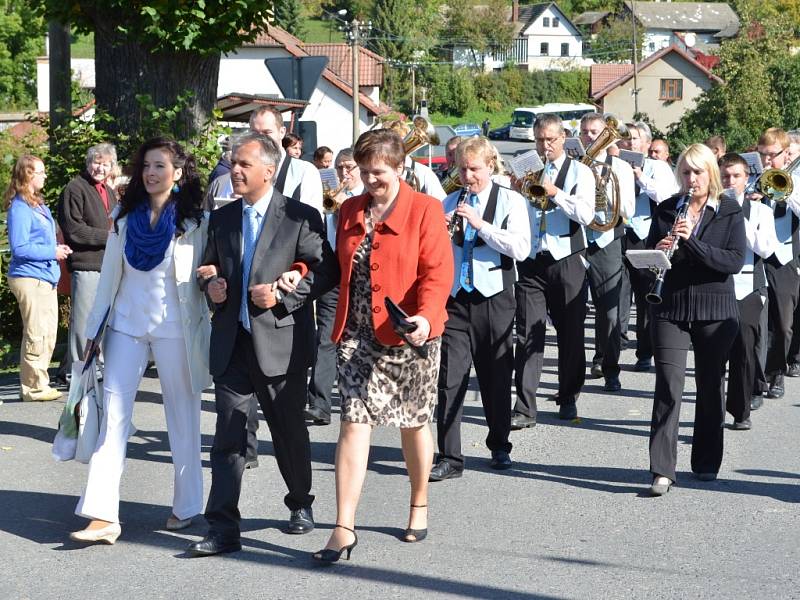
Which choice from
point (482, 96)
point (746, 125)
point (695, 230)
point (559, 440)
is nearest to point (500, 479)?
point (559, 440)

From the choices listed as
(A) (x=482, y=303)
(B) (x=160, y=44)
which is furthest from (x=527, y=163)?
(B) (x=160, y=44)

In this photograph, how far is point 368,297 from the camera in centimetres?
613

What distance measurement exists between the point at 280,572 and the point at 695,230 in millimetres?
3117

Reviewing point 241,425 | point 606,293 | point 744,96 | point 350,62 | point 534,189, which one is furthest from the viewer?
point 350,62

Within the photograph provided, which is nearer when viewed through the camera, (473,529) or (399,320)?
(399,320)

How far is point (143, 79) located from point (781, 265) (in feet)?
19.7

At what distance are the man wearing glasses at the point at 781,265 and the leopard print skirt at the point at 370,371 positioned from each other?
4676 millimetres

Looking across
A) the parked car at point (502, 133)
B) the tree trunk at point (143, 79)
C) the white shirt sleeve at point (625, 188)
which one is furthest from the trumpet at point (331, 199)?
the parked car at point (502, 133)

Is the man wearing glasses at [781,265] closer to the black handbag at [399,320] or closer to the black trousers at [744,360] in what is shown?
the black trousers at [744,360]

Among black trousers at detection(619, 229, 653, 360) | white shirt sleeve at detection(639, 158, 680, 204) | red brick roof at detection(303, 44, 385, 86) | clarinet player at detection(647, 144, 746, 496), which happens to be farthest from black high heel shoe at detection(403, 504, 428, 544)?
red brick roof at detection(303, 44, 385, 86)

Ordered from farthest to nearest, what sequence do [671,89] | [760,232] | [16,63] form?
[671,89]
[16,63]
[760,232]

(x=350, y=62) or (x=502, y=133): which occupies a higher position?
(x=350, y=62)

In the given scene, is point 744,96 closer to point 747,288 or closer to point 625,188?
point 625,188

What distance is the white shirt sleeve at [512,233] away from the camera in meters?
7.79
